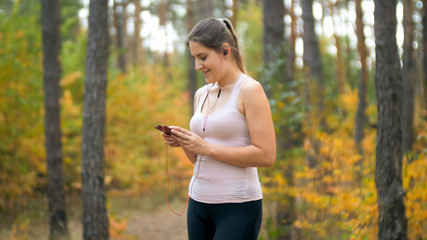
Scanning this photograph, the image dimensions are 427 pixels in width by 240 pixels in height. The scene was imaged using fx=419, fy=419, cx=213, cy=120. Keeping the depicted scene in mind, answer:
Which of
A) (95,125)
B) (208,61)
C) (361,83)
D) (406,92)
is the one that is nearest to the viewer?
(208,61)

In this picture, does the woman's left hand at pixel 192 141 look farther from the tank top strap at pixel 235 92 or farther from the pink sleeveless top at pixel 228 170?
the tank top strap at pixel 235 92

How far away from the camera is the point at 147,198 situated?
1025 cm

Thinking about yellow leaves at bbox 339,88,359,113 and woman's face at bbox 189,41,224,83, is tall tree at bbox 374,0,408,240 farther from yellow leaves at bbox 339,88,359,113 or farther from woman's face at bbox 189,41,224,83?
yellow leaves at bbox 339,88,359,113

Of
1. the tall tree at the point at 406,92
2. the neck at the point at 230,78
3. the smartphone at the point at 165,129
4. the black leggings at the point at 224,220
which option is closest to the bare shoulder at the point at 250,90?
the neck at the point at 230,78

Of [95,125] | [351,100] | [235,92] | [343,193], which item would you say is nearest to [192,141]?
[235,92]

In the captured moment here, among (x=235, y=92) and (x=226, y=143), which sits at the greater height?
(x=235, y=92)

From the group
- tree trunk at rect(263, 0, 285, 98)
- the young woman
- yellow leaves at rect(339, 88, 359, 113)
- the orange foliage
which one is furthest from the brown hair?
yellow leaves at rect(339, 88, 359, 113)

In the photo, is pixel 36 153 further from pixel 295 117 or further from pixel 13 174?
pixel 295 117

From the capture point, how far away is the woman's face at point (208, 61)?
2.31 meters

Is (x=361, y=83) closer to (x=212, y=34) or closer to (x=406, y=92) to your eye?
(x=406, y=92)

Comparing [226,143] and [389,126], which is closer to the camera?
[226,143]

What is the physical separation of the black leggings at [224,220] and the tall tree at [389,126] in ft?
5.95

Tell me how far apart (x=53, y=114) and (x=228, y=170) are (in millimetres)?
5040

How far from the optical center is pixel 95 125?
519cm
